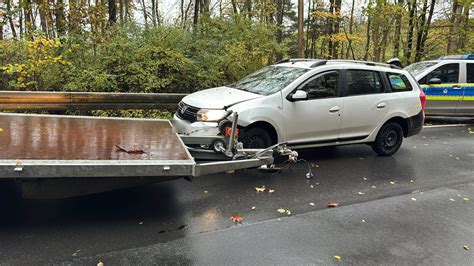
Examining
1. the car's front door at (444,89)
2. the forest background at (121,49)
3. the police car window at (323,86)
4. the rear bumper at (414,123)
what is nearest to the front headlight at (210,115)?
the police car window at (323,86)

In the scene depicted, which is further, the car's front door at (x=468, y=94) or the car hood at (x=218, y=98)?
the car's front door at (x=468, y=94)

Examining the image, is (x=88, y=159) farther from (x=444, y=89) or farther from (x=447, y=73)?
(x=447, y=73)

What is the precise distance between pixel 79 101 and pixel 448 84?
10.7 m

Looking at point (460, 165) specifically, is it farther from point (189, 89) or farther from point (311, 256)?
point (189, 89)

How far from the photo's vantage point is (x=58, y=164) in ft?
11.1

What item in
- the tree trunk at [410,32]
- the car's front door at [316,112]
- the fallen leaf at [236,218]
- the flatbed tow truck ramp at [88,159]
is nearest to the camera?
the flatbed tow truck ramp at [88,159]

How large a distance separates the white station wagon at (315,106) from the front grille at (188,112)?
0.02 m

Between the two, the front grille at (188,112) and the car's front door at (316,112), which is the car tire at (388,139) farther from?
the front grille at (188,112)

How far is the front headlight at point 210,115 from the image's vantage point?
5.64 meters

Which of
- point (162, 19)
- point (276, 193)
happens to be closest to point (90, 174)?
point (276, 193)

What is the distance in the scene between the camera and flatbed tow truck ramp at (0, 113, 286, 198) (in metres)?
Answer: 3.40

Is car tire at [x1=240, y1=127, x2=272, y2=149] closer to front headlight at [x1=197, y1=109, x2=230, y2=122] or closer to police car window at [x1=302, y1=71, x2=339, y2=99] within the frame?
front headlight at [x1=197, y1=109, x2=230, y2=122]

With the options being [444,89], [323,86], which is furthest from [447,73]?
[323,86]

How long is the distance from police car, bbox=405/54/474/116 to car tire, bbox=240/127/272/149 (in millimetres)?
7460
